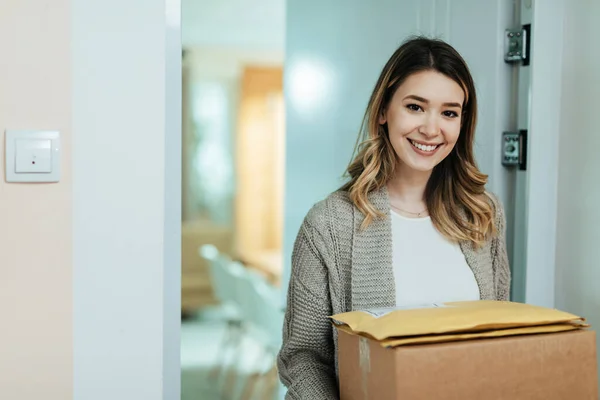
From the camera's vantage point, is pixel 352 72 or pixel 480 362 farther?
pixel 352 72

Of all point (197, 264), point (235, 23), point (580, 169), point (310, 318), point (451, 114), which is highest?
point (235, 23)

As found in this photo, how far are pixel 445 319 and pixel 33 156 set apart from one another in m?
0.72

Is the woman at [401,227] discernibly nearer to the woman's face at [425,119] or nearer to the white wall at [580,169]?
the woman's face at [425,119]

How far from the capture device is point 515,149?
1.68 metres

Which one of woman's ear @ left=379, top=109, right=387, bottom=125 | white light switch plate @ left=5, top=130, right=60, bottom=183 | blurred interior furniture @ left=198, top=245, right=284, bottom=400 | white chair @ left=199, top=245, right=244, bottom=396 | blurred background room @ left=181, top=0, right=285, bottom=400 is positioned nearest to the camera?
white light switch plate @ left=5, top=130, right=60, bottom=183

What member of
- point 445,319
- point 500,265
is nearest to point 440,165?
point 500,265

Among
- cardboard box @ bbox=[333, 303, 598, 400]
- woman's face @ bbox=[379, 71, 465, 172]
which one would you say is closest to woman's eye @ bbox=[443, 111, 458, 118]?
woman's face @ bbox=[379, 71, 465, 172]

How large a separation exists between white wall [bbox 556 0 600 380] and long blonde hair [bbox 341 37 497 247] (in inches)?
11.2

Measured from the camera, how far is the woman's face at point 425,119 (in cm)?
132

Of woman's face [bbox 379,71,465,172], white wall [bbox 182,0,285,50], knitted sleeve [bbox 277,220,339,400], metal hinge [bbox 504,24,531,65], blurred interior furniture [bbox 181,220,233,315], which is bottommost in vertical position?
blurred interior furniture [bbox 181,220,233,315]

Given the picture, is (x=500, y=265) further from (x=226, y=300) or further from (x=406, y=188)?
(x=226, y=300)

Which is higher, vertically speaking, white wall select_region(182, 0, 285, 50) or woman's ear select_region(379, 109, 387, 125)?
white wall select_region(182, 0, 285, 50)

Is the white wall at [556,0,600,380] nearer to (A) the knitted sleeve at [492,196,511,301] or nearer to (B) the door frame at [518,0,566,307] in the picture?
(B) the door frame at [518,0,566,307]

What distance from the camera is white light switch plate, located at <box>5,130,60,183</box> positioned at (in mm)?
1176
